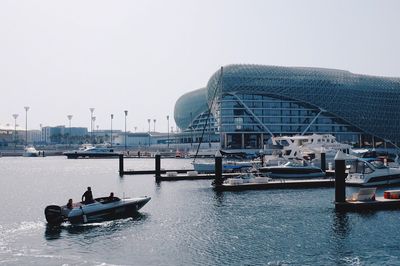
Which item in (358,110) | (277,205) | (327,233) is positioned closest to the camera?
(327,233)

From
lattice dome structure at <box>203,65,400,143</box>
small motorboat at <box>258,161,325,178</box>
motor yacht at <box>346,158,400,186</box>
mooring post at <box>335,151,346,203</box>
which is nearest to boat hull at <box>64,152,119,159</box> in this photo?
lattice dome structure at <box>203,65,400,143</box>

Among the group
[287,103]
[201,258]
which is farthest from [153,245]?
[287,103]

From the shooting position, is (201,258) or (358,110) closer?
(201,258)

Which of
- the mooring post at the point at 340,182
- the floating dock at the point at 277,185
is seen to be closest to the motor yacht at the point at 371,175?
the floating dock at the point at 277,185

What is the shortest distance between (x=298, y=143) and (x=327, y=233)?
7206 centimetres

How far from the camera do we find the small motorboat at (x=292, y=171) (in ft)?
237

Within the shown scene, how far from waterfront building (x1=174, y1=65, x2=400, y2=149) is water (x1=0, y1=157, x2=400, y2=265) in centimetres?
12143

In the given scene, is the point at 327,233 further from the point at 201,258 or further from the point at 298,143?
the point at 298,143

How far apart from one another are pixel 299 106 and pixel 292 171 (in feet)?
376

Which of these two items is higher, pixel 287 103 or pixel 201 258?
pixel 287 103

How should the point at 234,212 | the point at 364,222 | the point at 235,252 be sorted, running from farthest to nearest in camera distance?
the point at 234,212
the point at 364,222
the point at 235,252

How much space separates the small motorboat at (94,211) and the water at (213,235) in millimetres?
881

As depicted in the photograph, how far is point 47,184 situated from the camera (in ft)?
246

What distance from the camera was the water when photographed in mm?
29552
